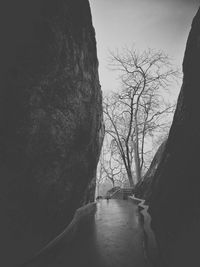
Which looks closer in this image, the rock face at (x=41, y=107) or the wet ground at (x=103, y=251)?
the rock face at (x=41, y=107)

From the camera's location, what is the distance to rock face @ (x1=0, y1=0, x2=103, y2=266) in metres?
2.54

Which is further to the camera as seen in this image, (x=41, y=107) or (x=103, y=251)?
(x=103, y=251)

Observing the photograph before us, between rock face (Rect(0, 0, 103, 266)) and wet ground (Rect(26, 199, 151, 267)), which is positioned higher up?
rock face (Rect(0, 0, 103, 266))

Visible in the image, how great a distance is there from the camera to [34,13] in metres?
2.75

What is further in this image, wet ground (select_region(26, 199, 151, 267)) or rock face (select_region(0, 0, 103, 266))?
wet ground (select_region(26, 199, 151, 267))

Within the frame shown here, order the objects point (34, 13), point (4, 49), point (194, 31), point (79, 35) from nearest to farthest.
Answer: point (4, 49) → point (34, 13) → point (194, 31) → point (79, 35)

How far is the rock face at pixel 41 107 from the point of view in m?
2.54

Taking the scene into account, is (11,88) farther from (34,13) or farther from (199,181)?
(199,181)

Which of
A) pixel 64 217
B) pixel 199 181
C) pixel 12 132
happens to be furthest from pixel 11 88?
pixel 64 217

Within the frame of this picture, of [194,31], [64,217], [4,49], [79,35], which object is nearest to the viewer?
[4,49]

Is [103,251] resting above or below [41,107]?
below

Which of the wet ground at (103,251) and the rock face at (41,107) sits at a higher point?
the rock face at (41,107)

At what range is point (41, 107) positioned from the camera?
3.07m

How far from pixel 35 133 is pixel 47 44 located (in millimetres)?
1606
